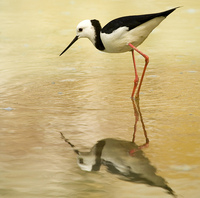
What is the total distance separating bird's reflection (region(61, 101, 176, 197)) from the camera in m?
3.46

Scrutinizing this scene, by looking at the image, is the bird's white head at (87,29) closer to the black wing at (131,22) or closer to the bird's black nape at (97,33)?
the bird's black nape at (97,33)

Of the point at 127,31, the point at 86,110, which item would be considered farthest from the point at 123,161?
the point at 127,31

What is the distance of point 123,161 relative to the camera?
3773 mm

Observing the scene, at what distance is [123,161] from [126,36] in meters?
2.17

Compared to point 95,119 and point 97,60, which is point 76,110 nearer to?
point 95,119

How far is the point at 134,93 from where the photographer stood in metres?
5.68

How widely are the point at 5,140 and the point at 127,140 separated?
39.0 inches

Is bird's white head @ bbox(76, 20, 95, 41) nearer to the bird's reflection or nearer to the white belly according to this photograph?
the white belly

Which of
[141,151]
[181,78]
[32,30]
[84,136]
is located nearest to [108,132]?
[84,136]

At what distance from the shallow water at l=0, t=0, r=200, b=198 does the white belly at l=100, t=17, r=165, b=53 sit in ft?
1.60

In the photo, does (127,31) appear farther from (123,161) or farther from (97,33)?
(123,161)

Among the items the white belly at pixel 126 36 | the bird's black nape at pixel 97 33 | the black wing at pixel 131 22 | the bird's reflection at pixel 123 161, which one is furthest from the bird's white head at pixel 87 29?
the bird's reflection at pixel 123 161

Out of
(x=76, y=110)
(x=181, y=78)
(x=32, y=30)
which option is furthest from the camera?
(x=32, y=30)

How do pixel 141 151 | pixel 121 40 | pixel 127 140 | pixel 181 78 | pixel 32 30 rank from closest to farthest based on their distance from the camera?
pixel 141 151 < pixel 127 140 < pixel 121 40 < pixel 181 78 < pixel 32 30
